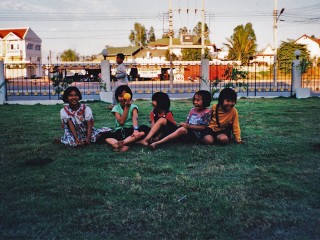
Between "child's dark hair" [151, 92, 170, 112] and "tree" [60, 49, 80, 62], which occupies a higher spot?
"tree" [60, 49, 80, 62]

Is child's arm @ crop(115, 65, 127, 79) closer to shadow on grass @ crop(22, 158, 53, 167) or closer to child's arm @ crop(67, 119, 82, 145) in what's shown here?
child's arm @ crop(67, 119, 82, 145)

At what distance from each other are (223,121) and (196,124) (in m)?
0.39

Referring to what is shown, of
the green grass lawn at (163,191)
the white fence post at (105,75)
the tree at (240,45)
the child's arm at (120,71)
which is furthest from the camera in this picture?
the tree at (240,45)

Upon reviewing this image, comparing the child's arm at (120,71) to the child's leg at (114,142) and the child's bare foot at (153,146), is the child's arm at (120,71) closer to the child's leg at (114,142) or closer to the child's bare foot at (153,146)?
the child's leg at (114,142)

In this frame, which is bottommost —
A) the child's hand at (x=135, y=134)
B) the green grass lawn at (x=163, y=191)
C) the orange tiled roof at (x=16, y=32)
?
the green grass lawn at (x=163, y=191)

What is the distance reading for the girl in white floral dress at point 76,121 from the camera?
5.23 m

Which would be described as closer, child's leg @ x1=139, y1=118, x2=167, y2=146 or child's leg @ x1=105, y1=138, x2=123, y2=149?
child's leg @ x1=105, y1=138, x2=123, y2=149

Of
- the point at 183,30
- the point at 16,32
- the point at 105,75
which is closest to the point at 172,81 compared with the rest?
the point at 105,75

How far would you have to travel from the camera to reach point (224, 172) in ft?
12.8

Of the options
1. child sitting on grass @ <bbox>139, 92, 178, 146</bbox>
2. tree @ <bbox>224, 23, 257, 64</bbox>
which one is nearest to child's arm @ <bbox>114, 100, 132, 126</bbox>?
child sitting on grass @ <bbox>139, 92, 178, 146</bbox>

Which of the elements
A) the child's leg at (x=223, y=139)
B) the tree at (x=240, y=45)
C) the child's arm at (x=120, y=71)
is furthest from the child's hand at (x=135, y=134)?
the tree at (x=240, y=45)

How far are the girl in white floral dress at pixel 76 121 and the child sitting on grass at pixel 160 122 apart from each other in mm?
737

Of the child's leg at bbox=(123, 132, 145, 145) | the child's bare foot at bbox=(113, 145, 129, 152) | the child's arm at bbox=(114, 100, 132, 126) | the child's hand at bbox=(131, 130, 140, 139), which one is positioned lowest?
the child's bare foot at bbox=(113, 145, 129, 152)

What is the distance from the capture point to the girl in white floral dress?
523 cm
